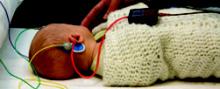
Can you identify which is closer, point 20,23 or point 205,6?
point 205,6

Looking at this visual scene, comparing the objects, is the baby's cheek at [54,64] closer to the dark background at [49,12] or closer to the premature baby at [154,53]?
the premature baby at [154,53]

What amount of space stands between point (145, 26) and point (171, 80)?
18 centimetres

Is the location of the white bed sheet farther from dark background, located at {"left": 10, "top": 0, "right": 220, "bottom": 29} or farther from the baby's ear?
dark background, located at {"left": 10, "top": 0, "right": 220, "bottom": 29}

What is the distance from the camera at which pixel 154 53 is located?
968 mm

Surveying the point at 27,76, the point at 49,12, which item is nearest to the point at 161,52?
the point at 27,76

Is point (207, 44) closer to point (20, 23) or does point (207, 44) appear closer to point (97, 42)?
point (97, 42)

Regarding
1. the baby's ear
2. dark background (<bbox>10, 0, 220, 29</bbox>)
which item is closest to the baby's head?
the baby's ear

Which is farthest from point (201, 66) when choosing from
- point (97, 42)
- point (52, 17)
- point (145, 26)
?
point (52, 17)

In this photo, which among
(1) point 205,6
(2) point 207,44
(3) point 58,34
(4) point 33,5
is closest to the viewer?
(2) point 207,44

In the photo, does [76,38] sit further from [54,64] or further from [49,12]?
[49,12]

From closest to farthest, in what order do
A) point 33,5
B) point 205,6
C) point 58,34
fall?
point 58,34 → point 205,6 → point 33,5

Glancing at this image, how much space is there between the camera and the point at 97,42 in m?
1.14

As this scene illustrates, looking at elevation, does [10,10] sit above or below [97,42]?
above

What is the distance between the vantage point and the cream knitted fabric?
3.17ft
